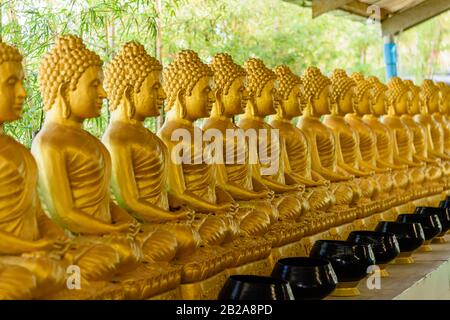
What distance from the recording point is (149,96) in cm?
418

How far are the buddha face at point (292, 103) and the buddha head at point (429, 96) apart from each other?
3.27 m

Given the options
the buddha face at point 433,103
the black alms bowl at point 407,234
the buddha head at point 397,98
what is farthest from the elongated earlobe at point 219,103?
the buddha face at point 433,103

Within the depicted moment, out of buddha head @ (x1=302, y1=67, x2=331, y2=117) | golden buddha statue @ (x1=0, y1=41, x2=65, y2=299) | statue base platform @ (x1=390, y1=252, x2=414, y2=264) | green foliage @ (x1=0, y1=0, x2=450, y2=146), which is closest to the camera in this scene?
golden buddha statue @ (x1=0, y1=41, x2=65, y2=299)

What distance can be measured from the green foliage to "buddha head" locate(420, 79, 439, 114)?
3.81 feet

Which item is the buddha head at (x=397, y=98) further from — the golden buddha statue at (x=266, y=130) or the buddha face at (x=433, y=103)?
the golden buddha statue at (x=266, y=130)

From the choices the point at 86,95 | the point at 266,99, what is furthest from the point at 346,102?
the point at 86,95

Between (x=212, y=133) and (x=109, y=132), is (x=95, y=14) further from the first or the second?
(x=109, y=132)

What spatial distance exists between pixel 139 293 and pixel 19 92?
0.88 metres

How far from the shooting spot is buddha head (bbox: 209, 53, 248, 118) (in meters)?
5.05

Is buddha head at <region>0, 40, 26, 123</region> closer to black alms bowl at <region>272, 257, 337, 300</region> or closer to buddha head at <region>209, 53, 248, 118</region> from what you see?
black alms bowl at <region>272, 257, 337, 300</region>

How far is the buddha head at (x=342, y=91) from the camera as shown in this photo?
264 inches

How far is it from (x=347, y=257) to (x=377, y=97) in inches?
135

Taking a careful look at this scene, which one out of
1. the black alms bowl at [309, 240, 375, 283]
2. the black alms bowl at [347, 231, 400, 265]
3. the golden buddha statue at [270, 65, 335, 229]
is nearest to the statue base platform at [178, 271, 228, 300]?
the black alms bowl at [309, 240, 375, 283]

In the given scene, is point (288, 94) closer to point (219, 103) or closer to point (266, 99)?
point (266, 99)
